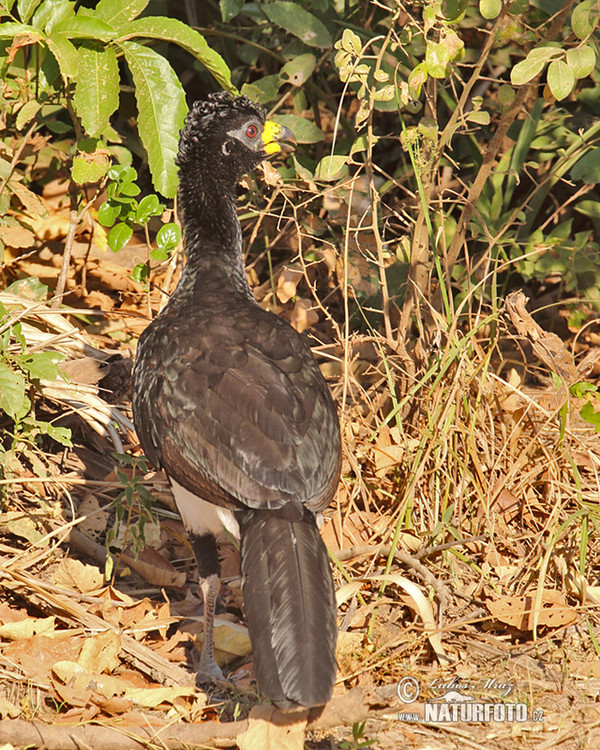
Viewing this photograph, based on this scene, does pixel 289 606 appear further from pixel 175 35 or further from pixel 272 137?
pixel 175 35

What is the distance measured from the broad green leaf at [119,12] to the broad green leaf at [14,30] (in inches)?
17.3

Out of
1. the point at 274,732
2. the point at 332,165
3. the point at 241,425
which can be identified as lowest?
the point at 274,732

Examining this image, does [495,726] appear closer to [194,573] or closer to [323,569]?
[323,569]

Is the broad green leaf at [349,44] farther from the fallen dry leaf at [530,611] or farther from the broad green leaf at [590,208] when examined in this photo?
the fallen dry leaf at [530,611]

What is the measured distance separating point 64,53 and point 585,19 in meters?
2.51

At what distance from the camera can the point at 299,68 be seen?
5762mm

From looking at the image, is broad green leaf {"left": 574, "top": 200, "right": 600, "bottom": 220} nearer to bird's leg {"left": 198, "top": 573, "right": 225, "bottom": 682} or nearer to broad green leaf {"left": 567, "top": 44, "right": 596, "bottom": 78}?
broad green leaf {"left": 567, "top": 44, "right": 596, "bottom": 78}

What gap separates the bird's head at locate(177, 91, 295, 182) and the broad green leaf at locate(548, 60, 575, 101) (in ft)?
4.62

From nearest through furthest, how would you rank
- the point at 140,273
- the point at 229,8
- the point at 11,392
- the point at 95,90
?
the point at 11,392, the point at 95,90, the point at 140,273, the point at 229,8

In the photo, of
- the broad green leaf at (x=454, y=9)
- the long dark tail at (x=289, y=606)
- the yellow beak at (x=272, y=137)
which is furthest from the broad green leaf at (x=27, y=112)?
the long dark tail at (x=289, y=606)

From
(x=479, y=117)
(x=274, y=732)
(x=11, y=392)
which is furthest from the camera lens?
(x=479, y=117)

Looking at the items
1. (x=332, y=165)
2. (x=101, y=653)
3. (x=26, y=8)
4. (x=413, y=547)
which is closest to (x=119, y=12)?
(x=26, y=8)

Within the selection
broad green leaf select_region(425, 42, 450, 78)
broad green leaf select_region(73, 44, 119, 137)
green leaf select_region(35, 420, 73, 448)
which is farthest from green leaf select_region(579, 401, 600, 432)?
broad green leaf select_region(73, 44, 119, 137)

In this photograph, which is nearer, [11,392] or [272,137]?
[11,392]
